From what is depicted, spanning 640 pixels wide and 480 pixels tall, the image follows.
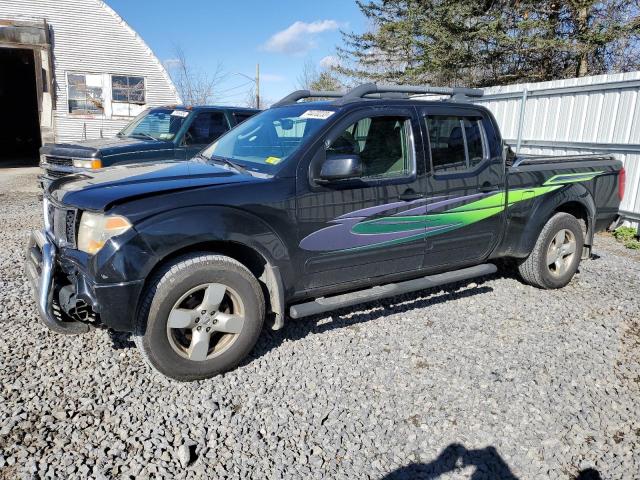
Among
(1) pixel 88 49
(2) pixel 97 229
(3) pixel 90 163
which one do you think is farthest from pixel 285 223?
(1) pixel 88 49

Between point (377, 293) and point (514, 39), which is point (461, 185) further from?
point (514, 39)

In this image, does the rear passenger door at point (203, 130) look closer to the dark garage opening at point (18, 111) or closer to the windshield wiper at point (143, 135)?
the windshield wiper at point (143, 135)

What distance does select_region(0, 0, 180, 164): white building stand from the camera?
1698 centimetres

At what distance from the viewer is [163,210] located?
304cm

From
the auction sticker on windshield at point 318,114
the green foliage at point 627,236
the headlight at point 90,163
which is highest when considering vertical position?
the auction sticker on windshield at point 318,114

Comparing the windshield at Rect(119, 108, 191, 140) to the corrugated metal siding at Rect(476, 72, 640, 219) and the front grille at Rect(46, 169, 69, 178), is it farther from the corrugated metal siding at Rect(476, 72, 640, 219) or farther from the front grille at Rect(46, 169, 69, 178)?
the corrugated metal siding at Rect(476, 72, 640, 219)

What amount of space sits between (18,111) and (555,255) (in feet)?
96.8

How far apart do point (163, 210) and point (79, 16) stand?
61.1ft

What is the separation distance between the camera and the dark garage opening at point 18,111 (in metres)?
24.9

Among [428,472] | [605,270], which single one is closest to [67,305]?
[428,472]

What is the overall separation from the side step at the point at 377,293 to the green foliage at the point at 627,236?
14.4 ft

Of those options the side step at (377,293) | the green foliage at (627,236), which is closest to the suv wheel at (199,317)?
the side step at (377,293)

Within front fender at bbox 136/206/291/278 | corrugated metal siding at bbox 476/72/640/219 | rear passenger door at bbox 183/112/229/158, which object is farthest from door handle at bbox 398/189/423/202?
corrugated metal siding at bbox 476/72/640/219

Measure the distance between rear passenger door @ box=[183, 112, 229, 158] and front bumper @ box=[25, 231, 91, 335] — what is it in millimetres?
4642
